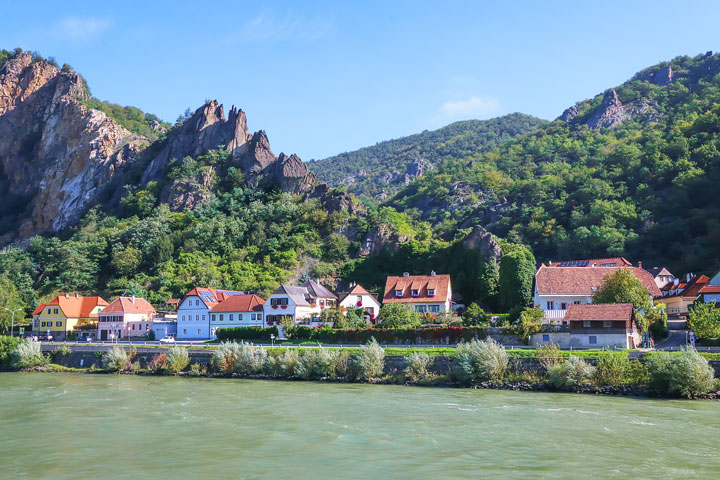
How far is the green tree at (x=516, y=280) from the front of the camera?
6050 centimetres

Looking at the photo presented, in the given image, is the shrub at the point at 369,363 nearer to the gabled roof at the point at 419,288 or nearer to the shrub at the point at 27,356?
the gabled roof at the point at 419,288

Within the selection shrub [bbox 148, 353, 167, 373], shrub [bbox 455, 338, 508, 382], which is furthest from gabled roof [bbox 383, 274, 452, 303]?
shrub [bbox 148, 353, 167, 373]

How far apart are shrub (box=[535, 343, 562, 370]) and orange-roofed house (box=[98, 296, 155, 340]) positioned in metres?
52.8

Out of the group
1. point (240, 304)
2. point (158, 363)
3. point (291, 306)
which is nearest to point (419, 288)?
point (291, 306)

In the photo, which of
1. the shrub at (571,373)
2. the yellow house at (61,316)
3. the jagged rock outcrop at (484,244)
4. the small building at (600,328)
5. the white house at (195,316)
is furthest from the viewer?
the yellow house at (61,316)

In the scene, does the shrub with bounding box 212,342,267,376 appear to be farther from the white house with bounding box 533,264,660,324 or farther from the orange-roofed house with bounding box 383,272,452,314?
the white house with bounding box 533,264,660,324

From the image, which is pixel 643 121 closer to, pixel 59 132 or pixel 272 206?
pixel 272 206

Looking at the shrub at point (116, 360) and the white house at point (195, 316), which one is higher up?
the white house at point (195, 316)

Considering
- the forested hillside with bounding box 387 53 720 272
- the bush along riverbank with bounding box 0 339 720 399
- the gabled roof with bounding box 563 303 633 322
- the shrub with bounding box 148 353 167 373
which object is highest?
the forested hillside with bounding box 387 53 720 272

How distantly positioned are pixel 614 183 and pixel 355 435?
3862 inches

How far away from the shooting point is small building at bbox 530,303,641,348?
42000 mm

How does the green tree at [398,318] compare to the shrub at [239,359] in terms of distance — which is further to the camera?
the green tree at [398,318]

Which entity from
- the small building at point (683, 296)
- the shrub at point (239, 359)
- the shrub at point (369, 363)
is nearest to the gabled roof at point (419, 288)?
the shrub at point (239, 359)

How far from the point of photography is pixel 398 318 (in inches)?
2135
